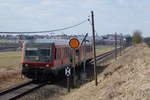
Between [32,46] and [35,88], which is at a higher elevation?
[32,46]

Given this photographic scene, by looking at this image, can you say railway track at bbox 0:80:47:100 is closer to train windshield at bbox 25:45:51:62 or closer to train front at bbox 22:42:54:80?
train front at bbox 22:42:54:80

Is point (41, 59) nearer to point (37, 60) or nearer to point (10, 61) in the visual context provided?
point (37, 60)

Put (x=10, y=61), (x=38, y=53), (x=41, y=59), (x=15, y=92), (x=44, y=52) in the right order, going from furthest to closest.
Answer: (x=10, y=61) < (x=38, y=53) < (x=44, y=52) < (x=41, y=59) < (x=15, y=92)

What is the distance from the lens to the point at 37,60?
72.4ft

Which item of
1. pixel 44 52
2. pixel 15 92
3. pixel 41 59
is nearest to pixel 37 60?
pixel 41 59

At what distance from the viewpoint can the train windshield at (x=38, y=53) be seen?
21984 millimetres

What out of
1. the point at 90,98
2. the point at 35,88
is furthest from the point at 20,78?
the point at 90,98

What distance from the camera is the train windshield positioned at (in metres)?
22.0

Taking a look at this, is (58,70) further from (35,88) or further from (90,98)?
(90,98)

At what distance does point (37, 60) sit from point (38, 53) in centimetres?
51

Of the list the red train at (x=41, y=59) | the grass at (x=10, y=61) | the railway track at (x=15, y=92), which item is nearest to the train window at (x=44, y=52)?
the red train at (x=41, y=59)

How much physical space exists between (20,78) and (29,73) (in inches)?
123

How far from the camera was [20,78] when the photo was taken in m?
25.0

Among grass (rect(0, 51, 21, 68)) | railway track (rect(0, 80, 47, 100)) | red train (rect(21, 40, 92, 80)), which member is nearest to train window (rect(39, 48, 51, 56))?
red train (rect(21, 40, 92, 80))
